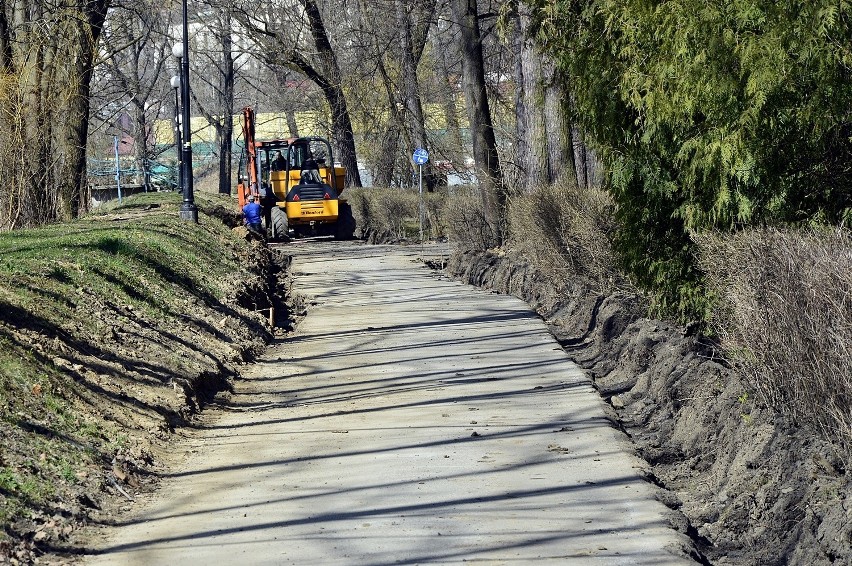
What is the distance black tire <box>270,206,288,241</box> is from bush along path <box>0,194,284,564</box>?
15.4 metres

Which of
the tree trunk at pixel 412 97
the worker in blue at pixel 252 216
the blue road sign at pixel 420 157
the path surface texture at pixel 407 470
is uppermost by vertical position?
the tree trunk at pixel 412 97

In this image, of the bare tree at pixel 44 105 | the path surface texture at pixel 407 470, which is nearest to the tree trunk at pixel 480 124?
the bare tree at pixel 44 105

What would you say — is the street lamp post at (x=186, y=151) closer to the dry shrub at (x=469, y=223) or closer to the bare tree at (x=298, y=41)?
the dry shrub at (x=469, y=223)

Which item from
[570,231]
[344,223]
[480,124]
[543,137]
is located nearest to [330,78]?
[344,223]

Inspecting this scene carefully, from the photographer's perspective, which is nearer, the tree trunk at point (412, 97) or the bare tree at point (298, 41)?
the tree trunk at point (412, 97)

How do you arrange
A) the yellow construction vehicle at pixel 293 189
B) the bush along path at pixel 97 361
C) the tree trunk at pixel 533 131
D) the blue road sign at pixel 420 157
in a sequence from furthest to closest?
1. the yellow construction vehicle at pixel 293 189
2. the blue road sign at pixel 420 157
3. the tree trunk at pixel 533 131
4. the bush along path at pixel 97 361

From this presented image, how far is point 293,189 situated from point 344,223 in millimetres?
2233

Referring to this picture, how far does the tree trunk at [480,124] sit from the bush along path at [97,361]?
8.50m

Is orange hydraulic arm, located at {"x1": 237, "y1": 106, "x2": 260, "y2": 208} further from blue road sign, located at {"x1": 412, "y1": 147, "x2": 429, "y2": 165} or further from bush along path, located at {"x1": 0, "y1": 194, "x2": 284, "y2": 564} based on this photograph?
bush along path, located at {"x1": 0, "y1": 194, "x2": 284, "y2": 564}

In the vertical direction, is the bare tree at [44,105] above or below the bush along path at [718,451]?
above

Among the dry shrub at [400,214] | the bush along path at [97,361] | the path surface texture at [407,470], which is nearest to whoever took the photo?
the path surface texture at [407,470]

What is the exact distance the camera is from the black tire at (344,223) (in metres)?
35.9

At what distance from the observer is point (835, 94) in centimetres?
918

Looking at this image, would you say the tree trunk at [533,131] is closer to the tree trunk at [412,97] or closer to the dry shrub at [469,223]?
the dry shrub at [469,223]
